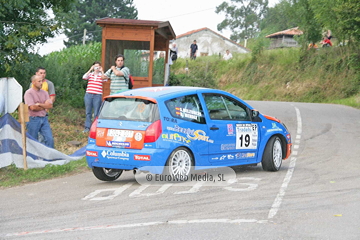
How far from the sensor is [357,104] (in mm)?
31531

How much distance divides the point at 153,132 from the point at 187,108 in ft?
3.13

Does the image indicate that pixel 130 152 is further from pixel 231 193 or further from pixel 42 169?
pixel 42 169

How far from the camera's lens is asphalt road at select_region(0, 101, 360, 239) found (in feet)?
20.9

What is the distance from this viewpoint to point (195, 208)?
7.54m

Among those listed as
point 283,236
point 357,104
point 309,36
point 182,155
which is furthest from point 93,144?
point 309,36

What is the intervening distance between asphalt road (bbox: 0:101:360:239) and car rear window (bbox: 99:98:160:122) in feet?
3.71

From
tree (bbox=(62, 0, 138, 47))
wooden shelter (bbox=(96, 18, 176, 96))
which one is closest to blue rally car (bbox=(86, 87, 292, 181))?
wooden shelter (bbox=(96, 18, 176, 96))

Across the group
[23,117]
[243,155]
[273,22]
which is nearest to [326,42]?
[243,155]

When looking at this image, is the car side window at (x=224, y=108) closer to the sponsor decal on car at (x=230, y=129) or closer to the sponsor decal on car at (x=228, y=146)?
the sponsor decal on car at (x=230, y=129)

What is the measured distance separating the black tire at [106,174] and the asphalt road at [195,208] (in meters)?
0.14

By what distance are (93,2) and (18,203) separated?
70.5m

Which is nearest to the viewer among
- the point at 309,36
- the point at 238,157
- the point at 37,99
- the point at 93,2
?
the point at 238,157

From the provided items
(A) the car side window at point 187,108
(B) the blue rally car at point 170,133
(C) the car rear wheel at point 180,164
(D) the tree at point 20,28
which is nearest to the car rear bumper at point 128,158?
(B) the blue rally car at point 170,133

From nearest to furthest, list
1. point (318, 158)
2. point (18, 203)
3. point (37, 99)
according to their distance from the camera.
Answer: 1. point (18, 203)
2. point (37, 99)
3. point (318, 158)
